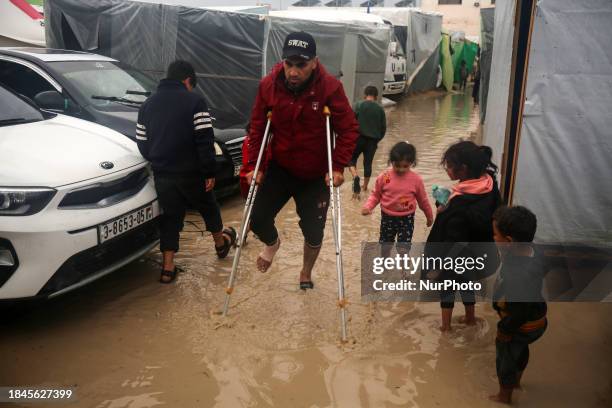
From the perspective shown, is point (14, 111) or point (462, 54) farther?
Answer: point (462, 54)

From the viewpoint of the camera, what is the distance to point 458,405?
3113mm

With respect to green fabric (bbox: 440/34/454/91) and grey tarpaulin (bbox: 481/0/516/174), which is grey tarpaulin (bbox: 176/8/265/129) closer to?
grey tarpaulin (bbox: 481/0/516/174)

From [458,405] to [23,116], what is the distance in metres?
3.87

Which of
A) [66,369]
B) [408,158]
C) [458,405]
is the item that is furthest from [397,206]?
[66,369]

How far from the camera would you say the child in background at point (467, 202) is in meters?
3.55

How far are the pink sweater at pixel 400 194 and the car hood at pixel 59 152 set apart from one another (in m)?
2.01

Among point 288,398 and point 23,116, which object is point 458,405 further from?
point 23,116

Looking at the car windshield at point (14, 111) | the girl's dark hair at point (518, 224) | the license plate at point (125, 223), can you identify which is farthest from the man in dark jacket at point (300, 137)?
the car windshield at point (14, 111)

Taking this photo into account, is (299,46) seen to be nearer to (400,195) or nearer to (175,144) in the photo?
(175,144)

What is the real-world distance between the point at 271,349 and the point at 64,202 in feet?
5.61

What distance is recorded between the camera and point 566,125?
15.6ft

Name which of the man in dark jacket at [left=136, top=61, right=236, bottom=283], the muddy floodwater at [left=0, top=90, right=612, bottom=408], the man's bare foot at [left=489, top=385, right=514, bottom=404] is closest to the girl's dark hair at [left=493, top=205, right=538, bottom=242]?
the man's bare foot at [left=489, top=385, right=514, bottom=404]

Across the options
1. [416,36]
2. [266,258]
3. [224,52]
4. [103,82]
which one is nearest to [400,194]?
[266,258]

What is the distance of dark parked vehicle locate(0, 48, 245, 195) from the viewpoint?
5566mm
